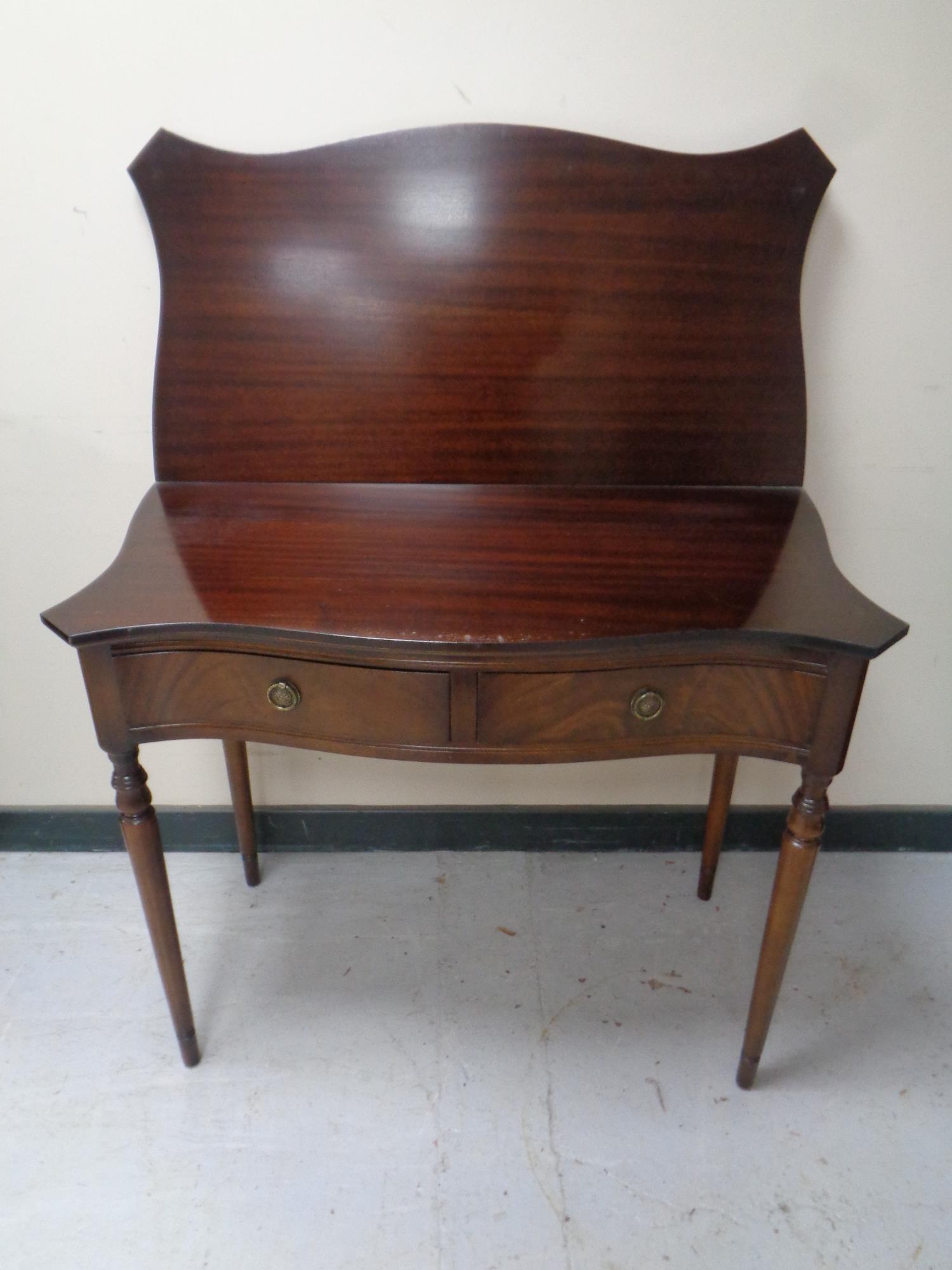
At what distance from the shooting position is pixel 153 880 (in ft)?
3.84

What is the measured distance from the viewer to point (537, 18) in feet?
3.86

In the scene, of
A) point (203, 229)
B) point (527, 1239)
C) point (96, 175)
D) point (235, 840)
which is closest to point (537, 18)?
point (203, 229)

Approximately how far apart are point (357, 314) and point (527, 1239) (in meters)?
1.24

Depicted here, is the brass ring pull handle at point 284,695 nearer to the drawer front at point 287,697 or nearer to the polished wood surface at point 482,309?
the drawer front at point 287,697

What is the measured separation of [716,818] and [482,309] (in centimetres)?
92

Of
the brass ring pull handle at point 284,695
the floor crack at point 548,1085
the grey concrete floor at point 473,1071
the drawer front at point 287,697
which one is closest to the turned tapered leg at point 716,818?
the grey concrete floor at point 473,1071

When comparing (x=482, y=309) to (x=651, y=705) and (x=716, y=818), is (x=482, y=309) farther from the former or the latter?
(x=716, y=818)

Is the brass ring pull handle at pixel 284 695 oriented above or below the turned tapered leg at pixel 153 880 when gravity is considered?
above

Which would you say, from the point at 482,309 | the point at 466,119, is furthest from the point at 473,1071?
the point at 466,119

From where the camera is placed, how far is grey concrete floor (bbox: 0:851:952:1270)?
1147 millimetres

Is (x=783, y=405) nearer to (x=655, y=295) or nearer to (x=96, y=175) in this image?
(x=655, y=295)

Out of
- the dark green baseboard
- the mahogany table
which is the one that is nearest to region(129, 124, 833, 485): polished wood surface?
the mahogany table

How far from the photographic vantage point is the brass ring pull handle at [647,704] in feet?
3.29

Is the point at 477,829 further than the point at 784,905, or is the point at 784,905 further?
the point at 477,829
